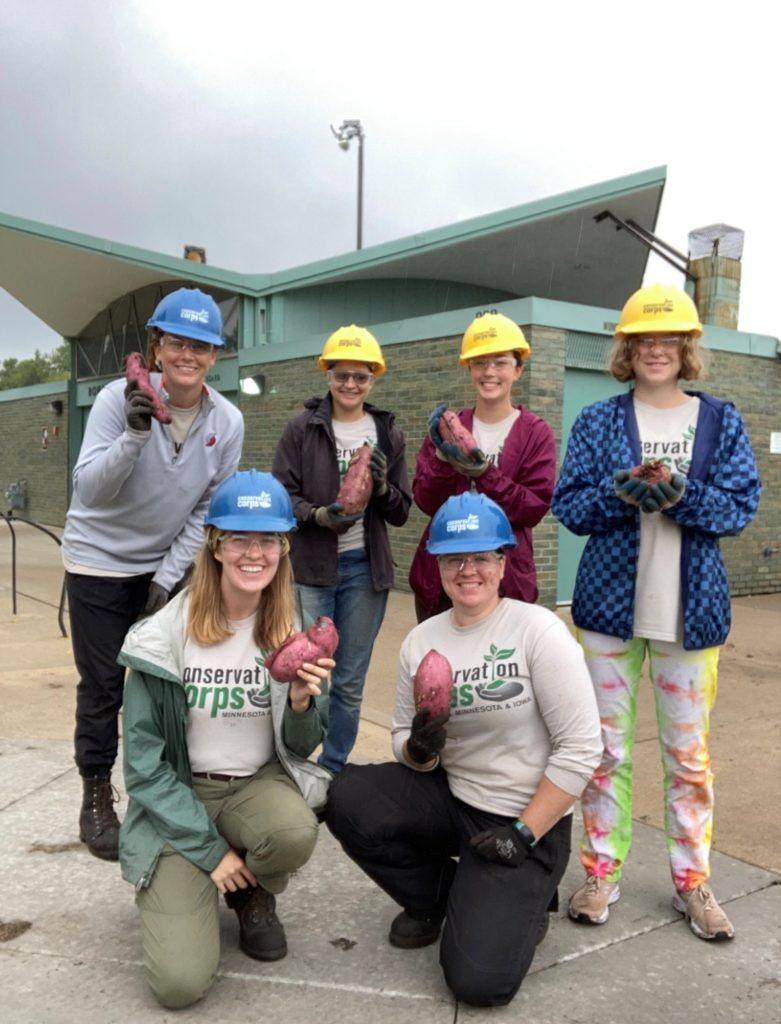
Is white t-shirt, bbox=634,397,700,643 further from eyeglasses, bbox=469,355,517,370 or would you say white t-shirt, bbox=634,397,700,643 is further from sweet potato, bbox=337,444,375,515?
sweet potato, bbox=337,444,375,515

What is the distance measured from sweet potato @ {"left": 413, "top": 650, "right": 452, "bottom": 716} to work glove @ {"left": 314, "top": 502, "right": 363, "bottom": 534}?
1.10 m

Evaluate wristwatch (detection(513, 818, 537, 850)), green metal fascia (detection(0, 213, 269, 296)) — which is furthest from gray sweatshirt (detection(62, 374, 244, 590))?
green metal fascia (detection(0, 213, 269, 296))

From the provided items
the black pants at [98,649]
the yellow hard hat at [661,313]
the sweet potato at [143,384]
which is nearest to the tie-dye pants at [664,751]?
the yellow hard hat at [661,313]

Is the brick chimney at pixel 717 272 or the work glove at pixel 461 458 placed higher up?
the brick chimney at pixel 717 272

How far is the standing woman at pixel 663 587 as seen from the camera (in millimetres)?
2777

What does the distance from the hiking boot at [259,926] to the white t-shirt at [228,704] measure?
0.36 meters

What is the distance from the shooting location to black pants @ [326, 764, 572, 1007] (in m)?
2.36

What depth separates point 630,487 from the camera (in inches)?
103

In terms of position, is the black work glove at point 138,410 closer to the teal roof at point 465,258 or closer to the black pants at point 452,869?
the black pants at point 452,869

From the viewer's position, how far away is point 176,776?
2631 millimetres

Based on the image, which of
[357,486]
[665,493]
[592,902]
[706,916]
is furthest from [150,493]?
[706,916]

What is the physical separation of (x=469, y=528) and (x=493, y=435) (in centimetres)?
85

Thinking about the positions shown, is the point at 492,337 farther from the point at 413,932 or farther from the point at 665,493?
the point at 413,932

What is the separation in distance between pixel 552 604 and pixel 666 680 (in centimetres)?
606
